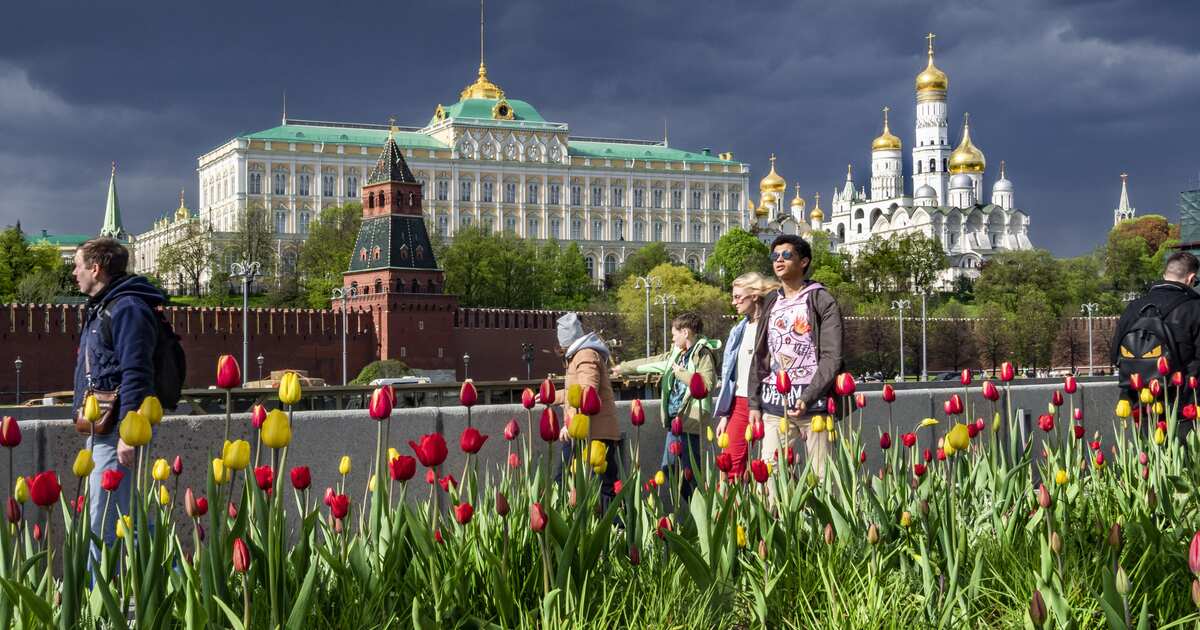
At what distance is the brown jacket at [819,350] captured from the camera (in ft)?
19.5

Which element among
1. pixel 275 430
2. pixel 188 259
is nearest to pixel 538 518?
pixel 275 430

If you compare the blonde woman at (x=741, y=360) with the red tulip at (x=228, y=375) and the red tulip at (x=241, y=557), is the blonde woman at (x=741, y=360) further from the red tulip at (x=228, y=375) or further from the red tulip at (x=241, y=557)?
the red tulip at (x=241, y=557)

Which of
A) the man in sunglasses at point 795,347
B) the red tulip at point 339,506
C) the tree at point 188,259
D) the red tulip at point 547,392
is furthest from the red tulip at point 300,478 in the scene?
the tree at point 188,259

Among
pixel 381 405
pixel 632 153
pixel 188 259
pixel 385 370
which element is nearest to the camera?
pixel 381 405

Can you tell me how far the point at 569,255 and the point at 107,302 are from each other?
2952 inches

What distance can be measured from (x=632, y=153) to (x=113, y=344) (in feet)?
346

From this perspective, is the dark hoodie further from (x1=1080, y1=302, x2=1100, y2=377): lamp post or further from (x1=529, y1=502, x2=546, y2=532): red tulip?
(x1=1080, y1=302, x2=1100, y2=377): lamp post

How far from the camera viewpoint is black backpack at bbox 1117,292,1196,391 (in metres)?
6.65

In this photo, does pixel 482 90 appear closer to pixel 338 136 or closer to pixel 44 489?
pixel 338 136

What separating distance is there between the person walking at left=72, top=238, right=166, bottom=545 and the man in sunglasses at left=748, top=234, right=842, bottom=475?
91.9 inches

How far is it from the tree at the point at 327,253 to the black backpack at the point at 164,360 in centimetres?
6091

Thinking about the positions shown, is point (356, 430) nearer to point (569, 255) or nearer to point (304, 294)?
point (304, 294)

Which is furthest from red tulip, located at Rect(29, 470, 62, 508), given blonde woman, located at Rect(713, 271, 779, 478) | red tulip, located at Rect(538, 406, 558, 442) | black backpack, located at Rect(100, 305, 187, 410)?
blonde woman, located at Rect(713, 271, 779, 478)

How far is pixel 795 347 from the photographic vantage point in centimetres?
621
